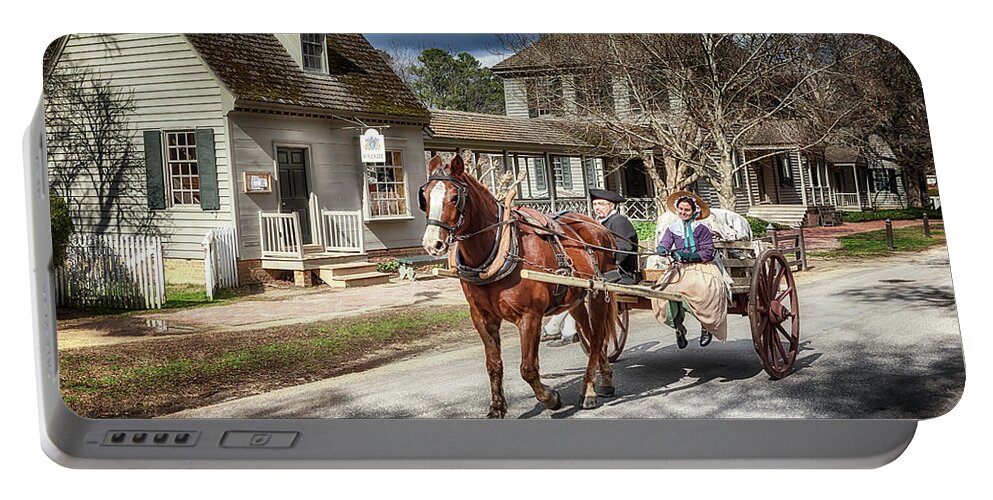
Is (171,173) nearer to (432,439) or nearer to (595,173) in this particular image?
(432,439)

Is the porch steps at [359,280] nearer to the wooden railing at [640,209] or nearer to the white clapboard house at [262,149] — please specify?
the white clapboard house at [262,149]

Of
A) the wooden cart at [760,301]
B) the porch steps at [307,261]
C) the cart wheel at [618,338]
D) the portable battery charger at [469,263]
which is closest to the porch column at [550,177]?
the portable battery charger at [469,263]

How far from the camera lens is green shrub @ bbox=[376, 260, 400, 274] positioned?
20.9 feet

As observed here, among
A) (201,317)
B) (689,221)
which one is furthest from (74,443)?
(689,221)

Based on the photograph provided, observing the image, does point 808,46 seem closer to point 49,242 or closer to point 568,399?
point 568,399

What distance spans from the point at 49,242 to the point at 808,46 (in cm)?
466

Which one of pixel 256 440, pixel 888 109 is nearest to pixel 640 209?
pixel 888 109

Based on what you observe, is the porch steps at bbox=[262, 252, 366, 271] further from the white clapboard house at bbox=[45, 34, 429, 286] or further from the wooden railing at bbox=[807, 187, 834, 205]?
the wooden railing at bbox=[807, 187, 834, 205]

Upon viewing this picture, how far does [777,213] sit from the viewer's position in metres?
6.31

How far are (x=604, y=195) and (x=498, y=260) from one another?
2.80ft

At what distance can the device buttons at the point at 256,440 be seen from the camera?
6191 millimetres

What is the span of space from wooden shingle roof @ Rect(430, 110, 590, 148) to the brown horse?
1.36ft

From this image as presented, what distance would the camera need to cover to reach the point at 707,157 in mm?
6414

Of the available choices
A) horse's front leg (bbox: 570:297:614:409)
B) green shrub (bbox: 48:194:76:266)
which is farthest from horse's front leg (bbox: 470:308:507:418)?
green shrub (bbox: 48:194:76:266)
